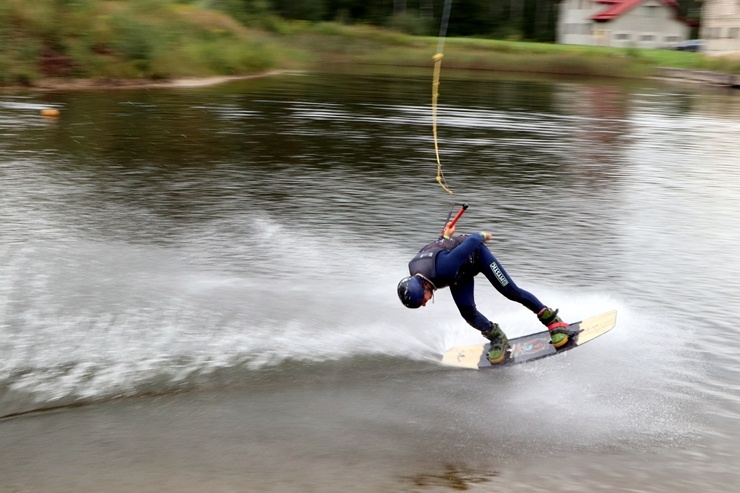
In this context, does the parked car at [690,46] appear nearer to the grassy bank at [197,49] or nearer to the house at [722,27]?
the house at [722,27]

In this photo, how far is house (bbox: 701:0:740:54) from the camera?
61188 millimetres

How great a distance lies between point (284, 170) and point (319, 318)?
347 inches

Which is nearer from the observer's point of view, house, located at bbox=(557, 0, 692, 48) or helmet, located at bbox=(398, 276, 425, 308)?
helmet, located at bbox=(398, 276, 425, 308)

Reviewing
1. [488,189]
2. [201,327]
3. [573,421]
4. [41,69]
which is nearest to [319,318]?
[201,327]

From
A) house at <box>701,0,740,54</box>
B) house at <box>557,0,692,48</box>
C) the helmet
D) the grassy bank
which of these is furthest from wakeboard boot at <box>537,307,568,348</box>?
house at <box>557,0,692,48</box>

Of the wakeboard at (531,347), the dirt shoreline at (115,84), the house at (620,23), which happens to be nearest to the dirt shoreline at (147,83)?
the dirt shoreline at (115,84)

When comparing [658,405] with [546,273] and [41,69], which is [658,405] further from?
[41,69]

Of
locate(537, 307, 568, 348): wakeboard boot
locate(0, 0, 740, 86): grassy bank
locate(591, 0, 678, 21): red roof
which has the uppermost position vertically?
locate(591, 0, 678, 21): red roof

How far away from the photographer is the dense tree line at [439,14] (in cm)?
7394

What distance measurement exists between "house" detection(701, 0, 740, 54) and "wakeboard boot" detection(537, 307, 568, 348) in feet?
197

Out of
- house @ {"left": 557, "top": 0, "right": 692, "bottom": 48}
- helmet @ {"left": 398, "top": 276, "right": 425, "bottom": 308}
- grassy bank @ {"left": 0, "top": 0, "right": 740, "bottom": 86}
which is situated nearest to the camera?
→ helmet @ {"left": 398, "top": 276, "right": 425, "bottom": 308}

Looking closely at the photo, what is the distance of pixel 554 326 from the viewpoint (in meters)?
7.28

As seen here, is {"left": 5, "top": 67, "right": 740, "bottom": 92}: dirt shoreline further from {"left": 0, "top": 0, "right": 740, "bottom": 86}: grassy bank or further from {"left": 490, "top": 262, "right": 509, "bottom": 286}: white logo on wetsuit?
{"left": 490, "top": 262, "right": 509, "bottom": 286}: white logo on wetsuit

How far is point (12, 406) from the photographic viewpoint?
617 cm
